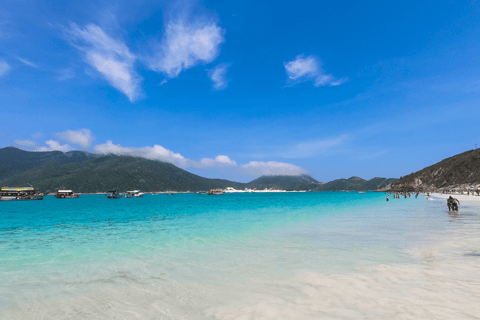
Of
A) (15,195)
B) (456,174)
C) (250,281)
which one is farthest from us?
(456,174)

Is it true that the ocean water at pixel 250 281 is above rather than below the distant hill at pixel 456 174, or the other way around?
below

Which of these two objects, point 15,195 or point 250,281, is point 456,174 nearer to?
point 250,281

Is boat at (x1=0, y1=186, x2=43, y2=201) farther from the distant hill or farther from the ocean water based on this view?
the distant hill

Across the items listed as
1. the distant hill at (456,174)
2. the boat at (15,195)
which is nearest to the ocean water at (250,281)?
the boat at (15,195)

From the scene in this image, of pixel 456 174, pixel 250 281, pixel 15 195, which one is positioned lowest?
pixel 250 281

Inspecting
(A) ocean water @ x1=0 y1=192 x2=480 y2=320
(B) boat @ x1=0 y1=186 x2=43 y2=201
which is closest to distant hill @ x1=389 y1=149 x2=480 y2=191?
(A) ocean water @ x1=0 y1=192 x2=480 y2=320

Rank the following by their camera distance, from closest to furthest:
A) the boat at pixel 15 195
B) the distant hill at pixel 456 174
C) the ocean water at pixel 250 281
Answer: the ocean water at pixel 250 281 → the boat at pixel 15 195 → the distant hill at pixel 456 174

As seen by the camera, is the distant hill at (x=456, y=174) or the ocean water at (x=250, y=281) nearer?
the ocean water at (x=250, y=281)

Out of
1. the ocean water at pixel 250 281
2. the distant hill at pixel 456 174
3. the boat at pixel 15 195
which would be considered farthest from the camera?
the distant hill at pixel 456 174

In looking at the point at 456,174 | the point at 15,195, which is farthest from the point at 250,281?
the point at 456,174

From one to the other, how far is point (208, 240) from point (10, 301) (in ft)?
37.2

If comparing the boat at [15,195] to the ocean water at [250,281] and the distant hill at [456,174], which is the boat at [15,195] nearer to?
the ocean water at [250,281]

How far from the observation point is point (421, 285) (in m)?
7.91

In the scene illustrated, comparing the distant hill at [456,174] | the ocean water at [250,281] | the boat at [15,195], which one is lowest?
the ocean water at [250,281]
